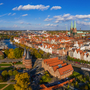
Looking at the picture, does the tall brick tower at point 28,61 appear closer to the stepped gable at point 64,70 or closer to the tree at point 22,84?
the tree at point 22,84

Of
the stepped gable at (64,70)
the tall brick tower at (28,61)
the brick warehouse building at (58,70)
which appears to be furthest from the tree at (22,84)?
the tall brick tower at (28,61)

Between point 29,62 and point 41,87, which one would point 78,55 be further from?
point 41,87

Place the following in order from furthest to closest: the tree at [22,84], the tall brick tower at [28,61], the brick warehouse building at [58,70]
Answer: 1. the tall brick tower at [28,61]
2. the brick warehouse building at [58,70]
3. the tree at [22,84]

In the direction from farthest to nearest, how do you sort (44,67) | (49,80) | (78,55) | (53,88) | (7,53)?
(7,53) < (78,55) < (44,67) < (49,80) < (53,88)

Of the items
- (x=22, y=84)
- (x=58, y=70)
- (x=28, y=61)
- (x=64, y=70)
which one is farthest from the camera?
(x=28, y=61)

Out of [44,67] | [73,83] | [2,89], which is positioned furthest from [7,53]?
[73,83]

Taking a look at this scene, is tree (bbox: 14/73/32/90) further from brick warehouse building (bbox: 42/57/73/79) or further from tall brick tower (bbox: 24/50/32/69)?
tall brick tower (bbox: 24/50/32/69)

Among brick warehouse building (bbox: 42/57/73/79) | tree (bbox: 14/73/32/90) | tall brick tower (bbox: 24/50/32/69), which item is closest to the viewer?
tree (bbox: 14/73/32/90)

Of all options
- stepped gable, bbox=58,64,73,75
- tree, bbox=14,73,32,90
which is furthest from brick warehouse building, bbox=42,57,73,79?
tree, bbox=14,73,32,90

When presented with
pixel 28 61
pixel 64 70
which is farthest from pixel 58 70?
pixel 28 61

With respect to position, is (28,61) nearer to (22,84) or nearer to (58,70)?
(58,70)

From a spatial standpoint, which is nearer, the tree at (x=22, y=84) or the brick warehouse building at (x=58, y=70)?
the tree at (x=22, y=84)
